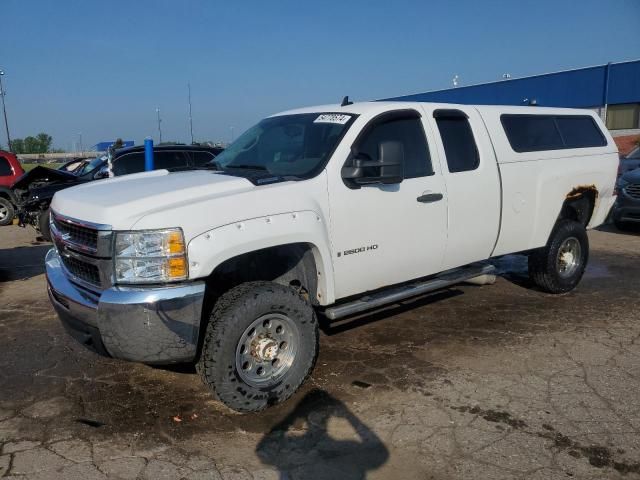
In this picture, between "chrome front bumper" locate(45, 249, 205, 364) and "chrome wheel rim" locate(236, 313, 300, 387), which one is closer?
"chrome front bumper" locate(45, 249, 205, 364)

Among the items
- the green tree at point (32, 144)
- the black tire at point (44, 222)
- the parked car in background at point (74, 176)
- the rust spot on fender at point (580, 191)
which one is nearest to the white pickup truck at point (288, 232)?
the rust spot on fender at point (580, 191)

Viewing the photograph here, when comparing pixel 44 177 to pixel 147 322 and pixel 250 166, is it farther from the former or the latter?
pixel 147 322

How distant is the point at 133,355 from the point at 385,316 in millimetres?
3002

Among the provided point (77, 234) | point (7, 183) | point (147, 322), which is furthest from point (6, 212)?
point (147, 322)

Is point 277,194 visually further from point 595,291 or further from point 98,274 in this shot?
point 595,291

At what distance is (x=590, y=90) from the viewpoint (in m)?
32.3

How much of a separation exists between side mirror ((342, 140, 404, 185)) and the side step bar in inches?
36.9

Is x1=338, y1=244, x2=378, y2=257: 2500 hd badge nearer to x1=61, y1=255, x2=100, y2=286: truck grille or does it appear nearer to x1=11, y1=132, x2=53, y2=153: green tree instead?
x1=61, y1=255, x2=100, y2=286: truck grille

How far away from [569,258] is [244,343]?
449 centimetres

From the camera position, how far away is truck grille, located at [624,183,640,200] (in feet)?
33.7

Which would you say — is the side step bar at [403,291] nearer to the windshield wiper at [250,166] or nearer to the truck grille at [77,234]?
the windshield wiper at [250,166]

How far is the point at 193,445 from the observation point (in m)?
3.31

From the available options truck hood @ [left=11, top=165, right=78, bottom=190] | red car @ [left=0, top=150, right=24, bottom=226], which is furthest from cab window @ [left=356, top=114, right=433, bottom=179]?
red car @ [left=0, top=150, right=24, bottom=226]

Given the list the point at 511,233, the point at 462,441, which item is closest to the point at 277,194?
the point at 462,441
